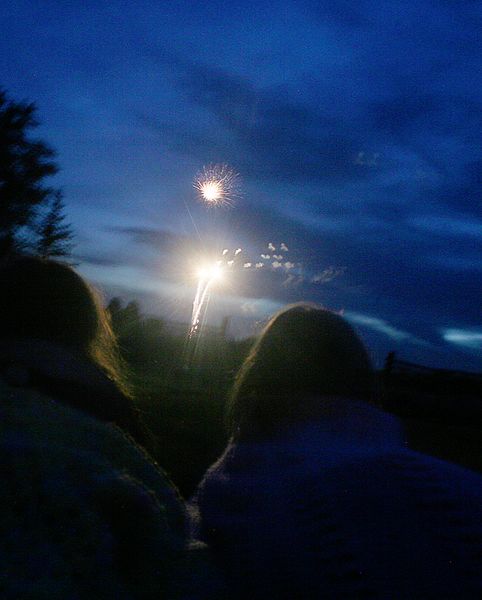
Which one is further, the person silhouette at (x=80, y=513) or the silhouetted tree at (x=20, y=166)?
the silhouetted tree at (x=20, y=166)

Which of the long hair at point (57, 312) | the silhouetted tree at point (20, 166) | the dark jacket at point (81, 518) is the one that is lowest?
the dark jacket at point (81, 518)

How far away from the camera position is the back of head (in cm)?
163

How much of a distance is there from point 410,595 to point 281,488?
1.10 ft

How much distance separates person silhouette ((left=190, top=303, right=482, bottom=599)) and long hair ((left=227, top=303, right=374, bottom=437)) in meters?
0.19

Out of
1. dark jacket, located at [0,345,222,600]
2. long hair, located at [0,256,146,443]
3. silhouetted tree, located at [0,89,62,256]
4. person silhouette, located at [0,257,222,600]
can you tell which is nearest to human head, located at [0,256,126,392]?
long hair, located at [0,256,146,443]

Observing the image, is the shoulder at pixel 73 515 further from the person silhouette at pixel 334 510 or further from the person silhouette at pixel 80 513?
the person silhouette at pixel 334 510

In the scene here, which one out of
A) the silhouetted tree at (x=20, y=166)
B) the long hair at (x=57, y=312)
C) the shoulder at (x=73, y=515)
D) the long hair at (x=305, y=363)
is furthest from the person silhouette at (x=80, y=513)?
the silhouetted tree at (x=20, y=166)

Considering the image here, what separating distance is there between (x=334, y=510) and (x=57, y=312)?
3.48 feet

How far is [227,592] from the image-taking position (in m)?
0.94

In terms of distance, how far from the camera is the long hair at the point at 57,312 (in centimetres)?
161

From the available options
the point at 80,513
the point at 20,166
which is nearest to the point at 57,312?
the point at 80,513

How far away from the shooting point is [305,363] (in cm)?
172

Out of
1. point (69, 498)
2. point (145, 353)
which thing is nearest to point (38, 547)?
point (69, 498)

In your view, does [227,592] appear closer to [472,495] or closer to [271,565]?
[271,565]
